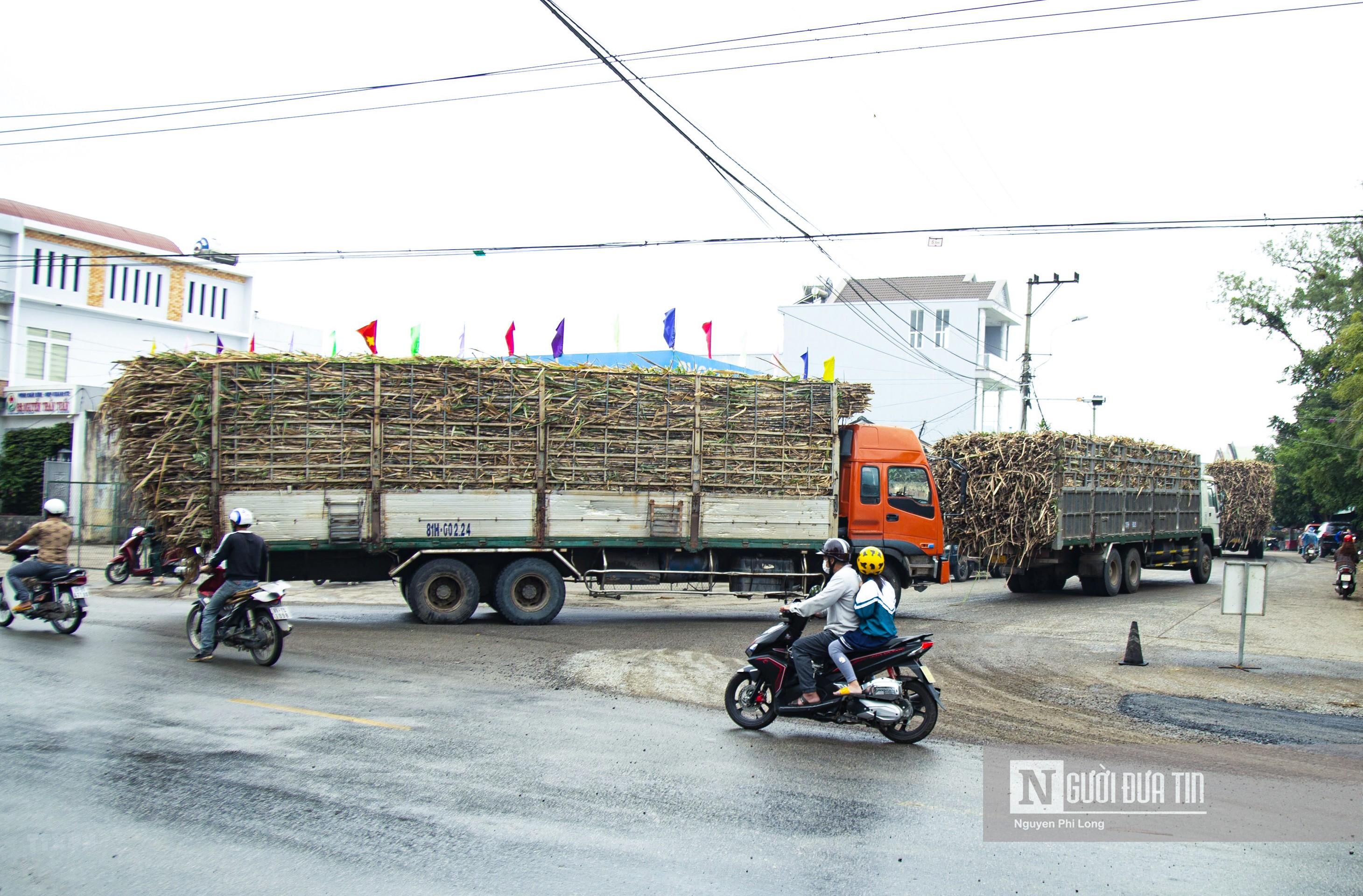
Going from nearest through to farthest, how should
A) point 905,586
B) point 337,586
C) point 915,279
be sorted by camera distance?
1. point 905,586
2. point 337,586
3. point 915,279

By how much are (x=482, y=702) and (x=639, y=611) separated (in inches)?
351

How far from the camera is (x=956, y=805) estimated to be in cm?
628

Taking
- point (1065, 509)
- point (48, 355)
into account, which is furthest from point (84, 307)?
point (1065, 509)

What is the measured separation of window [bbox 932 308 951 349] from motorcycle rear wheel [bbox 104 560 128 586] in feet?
127

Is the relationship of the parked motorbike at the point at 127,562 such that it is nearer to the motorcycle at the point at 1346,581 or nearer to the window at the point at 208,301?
the motorcycle at the point at 1346,581

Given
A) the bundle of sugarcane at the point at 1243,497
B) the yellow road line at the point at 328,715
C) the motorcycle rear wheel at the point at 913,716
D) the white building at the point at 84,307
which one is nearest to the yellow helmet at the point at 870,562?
the motorcycle rear wheel at the point at 913,716

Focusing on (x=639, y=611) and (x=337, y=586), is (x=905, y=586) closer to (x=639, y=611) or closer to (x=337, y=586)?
(x=639, y=611)

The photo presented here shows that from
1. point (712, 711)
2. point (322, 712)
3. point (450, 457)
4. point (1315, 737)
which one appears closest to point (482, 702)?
point (322, 712)

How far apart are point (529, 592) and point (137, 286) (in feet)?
135

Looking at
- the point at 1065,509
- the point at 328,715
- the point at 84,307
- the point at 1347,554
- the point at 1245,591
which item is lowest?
the point at 328,715

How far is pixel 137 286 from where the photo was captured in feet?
157

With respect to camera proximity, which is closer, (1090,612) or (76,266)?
(1090,612)

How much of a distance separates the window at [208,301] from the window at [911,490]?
1739 inches

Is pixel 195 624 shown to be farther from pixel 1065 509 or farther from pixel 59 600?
pixel 1065 509
